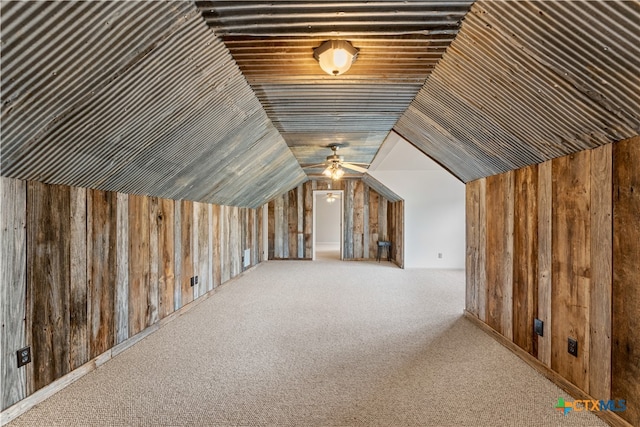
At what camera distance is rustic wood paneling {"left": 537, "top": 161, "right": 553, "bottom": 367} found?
2.74 meters

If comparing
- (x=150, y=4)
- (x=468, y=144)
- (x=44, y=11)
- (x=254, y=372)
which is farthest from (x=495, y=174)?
(x=44, y=11)

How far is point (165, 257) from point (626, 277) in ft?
14.1

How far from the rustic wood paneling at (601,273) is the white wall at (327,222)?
1337 cm

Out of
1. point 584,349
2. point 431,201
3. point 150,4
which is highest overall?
point 150,4

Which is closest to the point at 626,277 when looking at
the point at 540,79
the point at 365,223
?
the point at 540,79

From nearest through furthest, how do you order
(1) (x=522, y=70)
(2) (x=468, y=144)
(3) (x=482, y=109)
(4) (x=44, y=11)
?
(4) (x=44, y=11) → (1) (x=522, y=70) → (3) (x=482, y=109) → (2) (x=468, y=144)

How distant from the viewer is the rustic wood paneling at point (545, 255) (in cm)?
274

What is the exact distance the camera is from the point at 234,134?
3.59 m

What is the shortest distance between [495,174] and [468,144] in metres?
0.57

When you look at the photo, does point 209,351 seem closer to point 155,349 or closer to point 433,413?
point 155,349

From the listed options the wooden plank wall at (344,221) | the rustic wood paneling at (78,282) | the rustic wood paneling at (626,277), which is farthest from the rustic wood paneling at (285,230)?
the rustic wood paneling at (626,277)

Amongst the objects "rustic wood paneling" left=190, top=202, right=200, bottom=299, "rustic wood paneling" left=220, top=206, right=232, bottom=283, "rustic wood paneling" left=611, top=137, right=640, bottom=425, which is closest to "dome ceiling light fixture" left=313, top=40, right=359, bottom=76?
"rustic wood paneling" left=611, top=137, right=640, bottom=425

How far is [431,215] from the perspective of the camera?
8359 mm

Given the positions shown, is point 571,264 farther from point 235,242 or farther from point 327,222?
point 327,222
